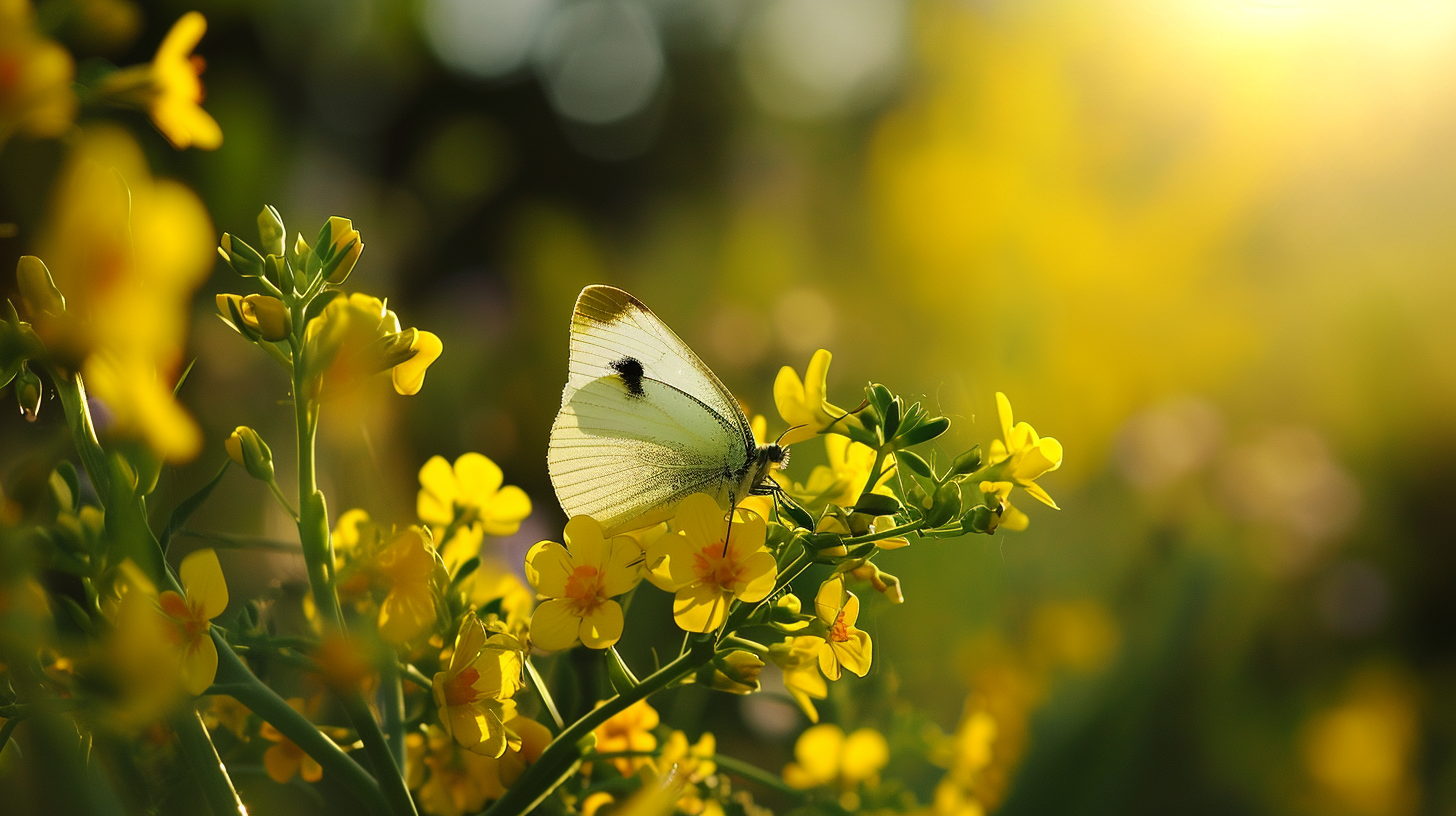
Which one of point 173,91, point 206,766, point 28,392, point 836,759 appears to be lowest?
point 836,759

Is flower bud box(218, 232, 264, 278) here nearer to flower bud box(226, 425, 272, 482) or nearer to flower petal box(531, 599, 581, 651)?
flower bud box(226, 425, 272, 482)

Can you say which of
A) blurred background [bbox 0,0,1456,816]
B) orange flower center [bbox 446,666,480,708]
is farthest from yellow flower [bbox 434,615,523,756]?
blurred background [bbox 0,0,1456,816]

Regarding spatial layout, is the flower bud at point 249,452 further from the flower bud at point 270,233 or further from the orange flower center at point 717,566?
the orange flower center at point 717,566

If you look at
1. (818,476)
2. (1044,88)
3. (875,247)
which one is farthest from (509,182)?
(818,476)

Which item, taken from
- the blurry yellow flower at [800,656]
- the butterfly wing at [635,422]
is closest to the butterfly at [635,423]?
the butterfly wing at [635,422]

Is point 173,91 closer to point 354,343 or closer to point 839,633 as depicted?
point 354,343

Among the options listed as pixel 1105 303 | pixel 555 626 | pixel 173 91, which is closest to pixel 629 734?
pixel 555 626
